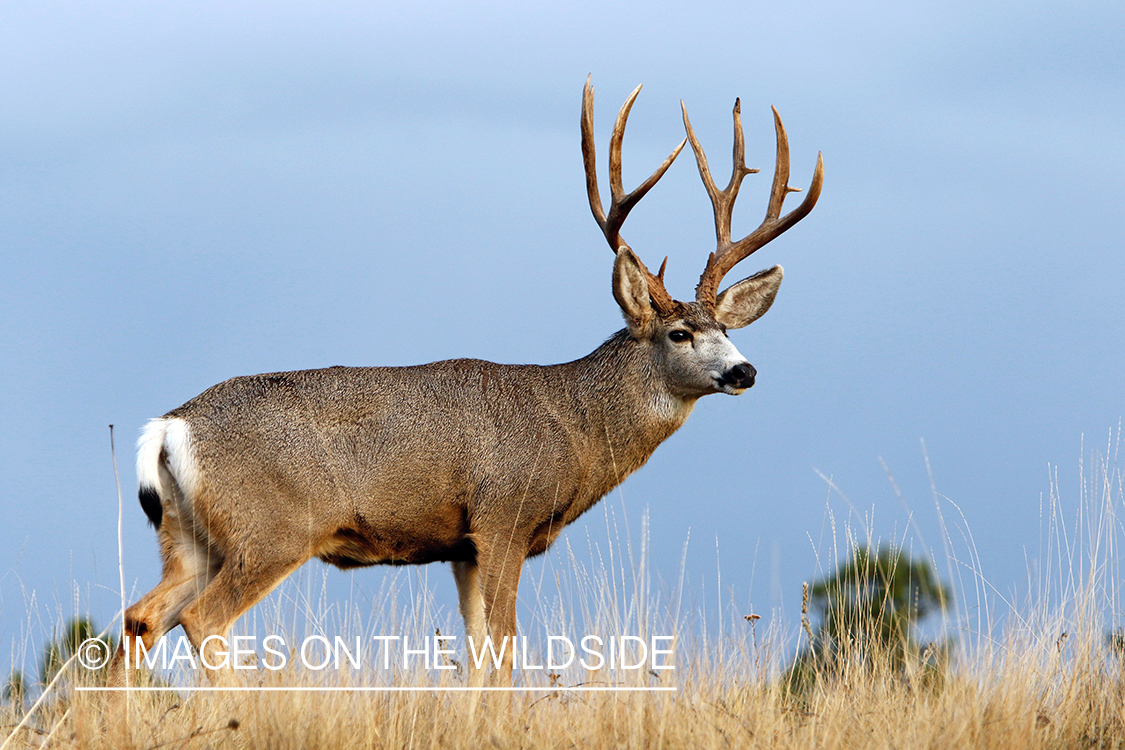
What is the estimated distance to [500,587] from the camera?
774 centimetres

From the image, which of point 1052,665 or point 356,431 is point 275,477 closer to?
point 356,431

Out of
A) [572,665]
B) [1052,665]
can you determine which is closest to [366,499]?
[572,665]

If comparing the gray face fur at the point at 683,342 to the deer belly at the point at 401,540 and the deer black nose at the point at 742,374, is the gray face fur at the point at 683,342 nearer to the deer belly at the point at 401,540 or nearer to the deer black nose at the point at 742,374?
the deer black nose at the point at 742,374

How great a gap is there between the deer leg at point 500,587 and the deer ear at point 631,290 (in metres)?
1.88

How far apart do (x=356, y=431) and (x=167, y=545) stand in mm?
1374

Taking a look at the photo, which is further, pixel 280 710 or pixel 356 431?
pixel 356 431

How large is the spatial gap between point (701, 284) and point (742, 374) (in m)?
1.26

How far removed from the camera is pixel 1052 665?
264 inches

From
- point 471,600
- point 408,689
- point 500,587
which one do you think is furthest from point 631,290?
point 408,689

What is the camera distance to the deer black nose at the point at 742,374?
8.07 metres

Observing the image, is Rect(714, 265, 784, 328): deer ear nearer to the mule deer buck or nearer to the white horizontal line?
the mule deer buck

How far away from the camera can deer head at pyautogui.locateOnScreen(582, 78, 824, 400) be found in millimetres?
8367

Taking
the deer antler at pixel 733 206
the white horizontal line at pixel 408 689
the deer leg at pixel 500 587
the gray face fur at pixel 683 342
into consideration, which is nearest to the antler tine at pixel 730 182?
the deer antler at pixel 733 206

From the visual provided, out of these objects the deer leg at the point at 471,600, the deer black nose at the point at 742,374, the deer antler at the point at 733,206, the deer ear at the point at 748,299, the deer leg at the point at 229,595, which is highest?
the deer antler at the point at 733,206
